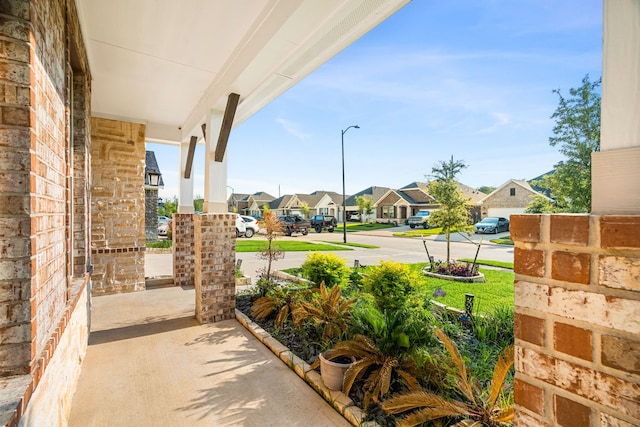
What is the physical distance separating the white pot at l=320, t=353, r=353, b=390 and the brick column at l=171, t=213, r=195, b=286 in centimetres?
464

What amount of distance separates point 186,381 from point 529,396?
2.81 meters

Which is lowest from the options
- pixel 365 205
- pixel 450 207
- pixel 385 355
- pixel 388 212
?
pixel 385 355

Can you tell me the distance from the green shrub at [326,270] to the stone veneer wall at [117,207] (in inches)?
128

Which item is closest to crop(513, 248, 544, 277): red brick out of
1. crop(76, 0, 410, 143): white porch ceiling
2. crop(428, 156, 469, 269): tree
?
crop(76, 0, 410, 143): white porch ceiling

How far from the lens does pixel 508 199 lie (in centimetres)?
2719

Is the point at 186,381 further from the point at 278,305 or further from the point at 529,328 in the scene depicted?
the point at 529,328

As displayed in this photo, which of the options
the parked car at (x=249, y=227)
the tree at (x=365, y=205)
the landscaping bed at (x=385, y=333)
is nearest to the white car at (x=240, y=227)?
the parked car at (x=249, y=227)

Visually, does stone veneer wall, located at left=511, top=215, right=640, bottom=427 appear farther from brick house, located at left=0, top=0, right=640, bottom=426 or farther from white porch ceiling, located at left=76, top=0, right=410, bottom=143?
white porch ceiling, located at left=76, top=0, right=410, bottom=143

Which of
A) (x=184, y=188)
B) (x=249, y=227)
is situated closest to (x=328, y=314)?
(x=184, y=188)

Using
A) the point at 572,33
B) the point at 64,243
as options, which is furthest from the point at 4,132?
the point at 572,33

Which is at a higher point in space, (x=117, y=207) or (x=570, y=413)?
(x=117, y=207)

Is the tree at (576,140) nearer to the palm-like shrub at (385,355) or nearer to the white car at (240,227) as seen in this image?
the palm-like shrub at (385,355)

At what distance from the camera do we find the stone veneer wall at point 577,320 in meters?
0.68

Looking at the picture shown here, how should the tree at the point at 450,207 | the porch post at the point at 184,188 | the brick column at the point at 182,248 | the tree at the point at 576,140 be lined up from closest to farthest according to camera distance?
the tree at the point at 576,140 → the brick column at the point at 182,248 → the porch post at the point at 184,188 → the tree at the point at 450,207
